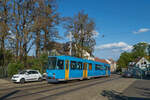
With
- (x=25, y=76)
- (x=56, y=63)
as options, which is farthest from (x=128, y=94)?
(x=25, y=76)

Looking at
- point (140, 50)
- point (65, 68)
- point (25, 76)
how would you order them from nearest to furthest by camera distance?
1. point (65, 68)
2. point (25, 76)
3. point (140, 50)

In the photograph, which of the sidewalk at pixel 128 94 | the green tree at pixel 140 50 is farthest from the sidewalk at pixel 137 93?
the green tree at pixel 140 50

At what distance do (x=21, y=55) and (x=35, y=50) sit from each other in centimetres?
431

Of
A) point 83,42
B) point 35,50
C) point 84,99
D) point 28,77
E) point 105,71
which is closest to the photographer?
point 84,99

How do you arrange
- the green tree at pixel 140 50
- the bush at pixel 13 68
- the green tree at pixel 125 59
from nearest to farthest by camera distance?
the bush at pixel 13 68 < the green tree at pixel 125 59 < the green tree at pixel 140 50

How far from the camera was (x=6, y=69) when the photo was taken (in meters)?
24.3

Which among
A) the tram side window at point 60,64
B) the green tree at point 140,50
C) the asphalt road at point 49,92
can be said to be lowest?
the asphalt road at point 49,92

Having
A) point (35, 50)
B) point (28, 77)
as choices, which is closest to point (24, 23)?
point (35, 50)

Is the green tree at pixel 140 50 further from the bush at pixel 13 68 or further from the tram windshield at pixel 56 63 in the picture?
the tram windshield at pixel 56 63

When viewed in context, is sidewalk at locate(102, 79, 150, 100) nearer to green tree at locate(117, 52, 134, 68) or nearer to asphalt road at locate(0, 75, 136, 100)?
asphalt road at locate(0, 75, 136, 100)

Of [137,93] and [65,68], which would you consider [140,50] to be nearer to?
[65,68]

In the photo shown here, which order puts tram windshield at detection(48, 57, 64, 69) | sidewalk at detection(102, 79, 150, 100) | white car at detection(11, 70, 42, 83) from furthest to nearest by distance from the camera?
1. white car at detection(11, 70, 42, 83)
2. tram windshield at detection(48, 57, 64, 69)
3. sidewalk at detection(102, 79, 150, 100)

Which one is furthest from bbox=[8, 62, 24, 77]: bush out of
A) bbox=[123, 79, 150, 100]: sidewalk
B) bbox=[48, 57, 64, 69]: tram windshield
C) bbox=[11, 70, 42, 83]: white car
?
bbox=[123, 79, 150, 100]: sidewalk

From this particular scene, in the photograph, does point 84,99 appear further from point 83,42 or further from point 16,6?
point 83,42
